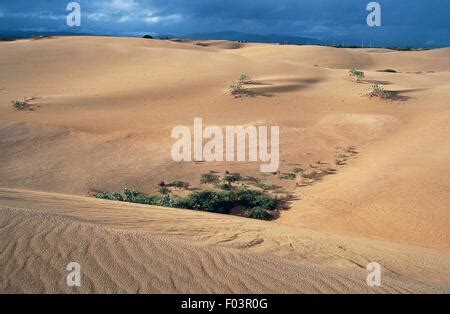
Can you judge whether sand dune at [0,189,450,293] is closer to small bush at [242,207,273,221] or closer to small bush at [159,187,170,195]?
small bush at [242,207,273,221]

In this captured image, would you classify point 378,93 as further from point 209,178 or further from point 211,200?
point 211,200

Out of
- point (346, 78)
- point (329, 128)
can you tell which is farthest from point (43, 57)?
point (329, 128)

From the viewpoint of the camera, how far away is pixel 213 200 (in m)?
10.4

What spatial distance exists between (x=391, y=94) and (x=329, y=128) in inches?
271

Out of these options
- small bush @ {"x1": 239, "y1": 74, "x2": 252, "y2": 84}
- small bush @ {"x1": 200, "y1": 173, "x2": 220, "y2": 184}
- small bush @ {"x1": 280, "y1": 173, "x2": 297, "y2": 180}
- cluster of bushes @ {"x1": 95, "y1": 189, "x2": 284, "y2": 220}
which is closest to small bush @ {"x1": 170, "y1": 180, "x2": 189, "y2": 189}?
small bush @ {"x1": 200, "y1": 173, "x2": 220, "y2": 184}

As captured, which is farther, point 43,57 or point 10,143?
point 43,57

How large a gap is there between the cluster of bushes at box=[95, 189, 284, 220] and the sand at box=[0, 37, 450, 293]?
1.96 ft

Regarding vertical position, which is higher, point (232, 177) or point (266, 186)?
point (232, 177)

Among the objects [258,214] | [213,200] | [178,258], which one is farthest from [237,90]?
[178,258]

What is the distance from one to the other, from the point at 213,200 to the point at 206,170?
2354 mm

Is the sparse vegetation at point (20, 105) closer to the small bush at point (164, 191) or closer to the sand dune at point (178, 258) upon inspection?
the small bush at point (164, 191)

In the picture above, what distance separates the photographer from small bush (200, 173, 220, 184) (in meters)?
11.9

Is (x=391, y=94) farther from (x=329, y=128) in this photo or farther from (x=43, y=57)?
(x=43, y=57)
